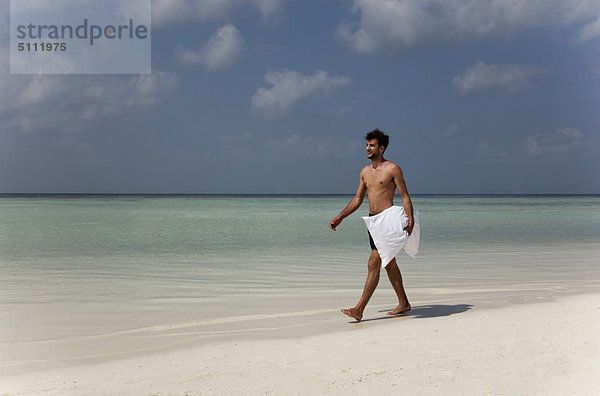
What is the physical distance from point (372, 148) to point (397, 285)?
4.74 feet

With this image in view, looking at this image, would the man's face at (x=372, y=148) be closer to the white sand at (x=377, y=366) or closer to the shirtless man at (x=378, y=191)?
the shirtless man at (x=378, y=191)

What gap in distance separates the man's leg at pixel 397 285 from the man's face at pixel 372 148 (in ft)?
3.65

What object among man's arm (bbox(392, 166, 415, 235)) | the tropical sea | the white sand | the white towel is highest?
man's arm (bbox(392, 166, 415, 235))

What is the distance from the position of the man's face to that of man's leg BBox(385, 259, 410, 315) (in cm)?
111

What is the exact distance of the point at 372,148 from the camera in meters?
5.29

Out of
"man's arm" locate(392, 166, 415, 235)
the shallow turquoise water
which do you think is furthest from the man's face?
Answer: the shallow turquoise water

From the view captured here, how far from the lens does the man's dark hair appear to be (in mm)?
5270

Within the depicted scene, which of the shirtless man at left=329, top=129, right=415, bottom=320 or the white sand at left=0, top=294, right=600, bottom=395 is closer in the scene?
the white sand at left=0, top=294, right=600, bottom=395

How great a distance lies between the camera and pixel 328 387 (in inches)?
130

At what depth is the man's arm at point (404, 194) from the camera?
16.9ft

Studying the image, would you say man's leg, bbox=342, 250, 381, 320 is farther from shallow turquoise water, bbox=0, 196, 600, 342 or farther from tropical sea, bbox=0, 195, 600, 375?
shallow turquoise water, bbox=0, 196, 600, 342

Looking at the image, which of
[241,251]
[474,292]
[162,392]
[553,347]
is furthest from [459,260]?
[162,392]

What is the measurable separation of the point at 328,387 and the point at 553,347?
1.88 meters

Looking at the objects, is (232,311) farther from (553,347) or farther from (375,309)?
(553,347)
